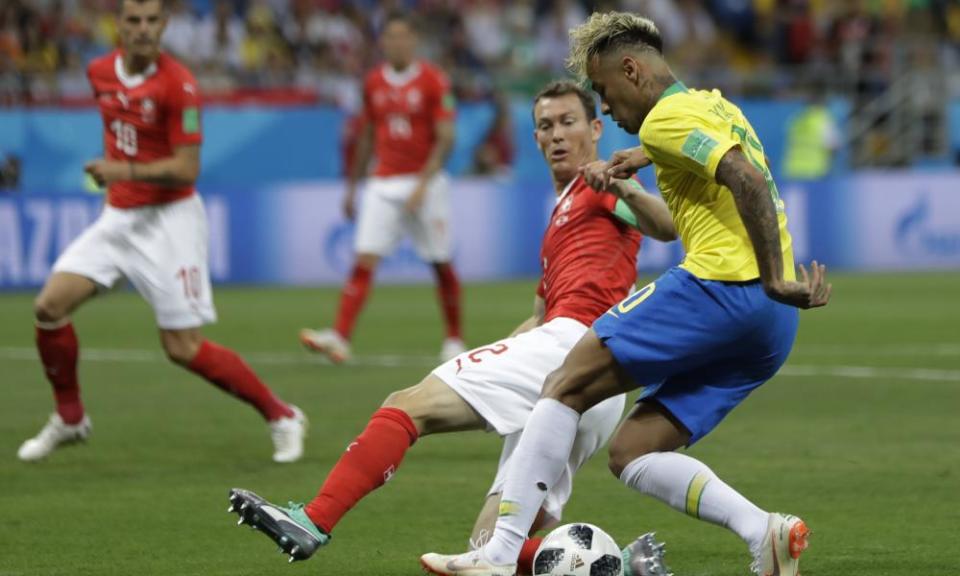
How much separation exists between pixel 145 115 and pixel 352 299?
4.50m

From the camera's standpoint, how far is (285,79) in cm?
2398

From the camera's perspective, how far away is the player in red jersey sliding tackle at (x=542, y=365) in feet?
18.4

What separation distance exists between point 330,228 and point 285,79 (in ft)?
13.0

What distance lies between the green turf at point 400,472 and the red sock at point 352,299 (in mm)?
471

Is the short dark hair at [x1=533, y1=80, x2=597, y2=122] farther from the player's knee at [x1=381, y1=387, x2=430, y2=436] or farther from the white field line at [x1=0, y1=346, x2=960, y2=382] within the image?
the white field line at [x1=0, y1=346, x2=960, y2=382]

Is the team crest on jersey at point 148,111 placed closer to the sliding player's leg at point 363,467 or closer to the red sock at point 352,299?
the sliding player's leg at point 363,467

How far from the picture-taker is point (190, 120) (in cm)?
887

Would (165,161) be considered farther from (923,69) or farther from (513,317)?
(923,69)

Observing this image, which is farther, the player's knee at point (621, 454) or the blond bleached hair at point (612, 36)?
the player's knee at point (621, 454)

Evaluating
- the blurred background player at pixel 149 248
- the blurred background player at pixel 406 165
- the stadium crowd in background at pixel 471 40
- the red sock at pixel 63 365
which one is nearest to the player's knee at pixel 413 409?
the blurred background player at pixel 149 248

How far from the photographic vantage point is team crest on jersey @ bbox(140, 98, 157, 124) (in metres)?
8.90

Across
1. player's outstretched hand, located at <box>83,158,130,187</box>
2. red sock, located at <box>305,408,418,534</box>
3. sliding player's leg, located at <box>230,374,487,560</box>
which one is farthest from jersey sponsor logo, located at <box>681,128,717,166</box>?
player's outstretched hand, located at <box>83,158,130,187</box>

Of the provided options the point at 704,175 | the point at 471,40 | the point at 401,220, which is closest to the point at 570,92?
the point at 704,175

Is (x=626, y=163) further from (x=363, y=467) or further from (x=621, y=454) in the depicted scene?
(x=363, y=467)
